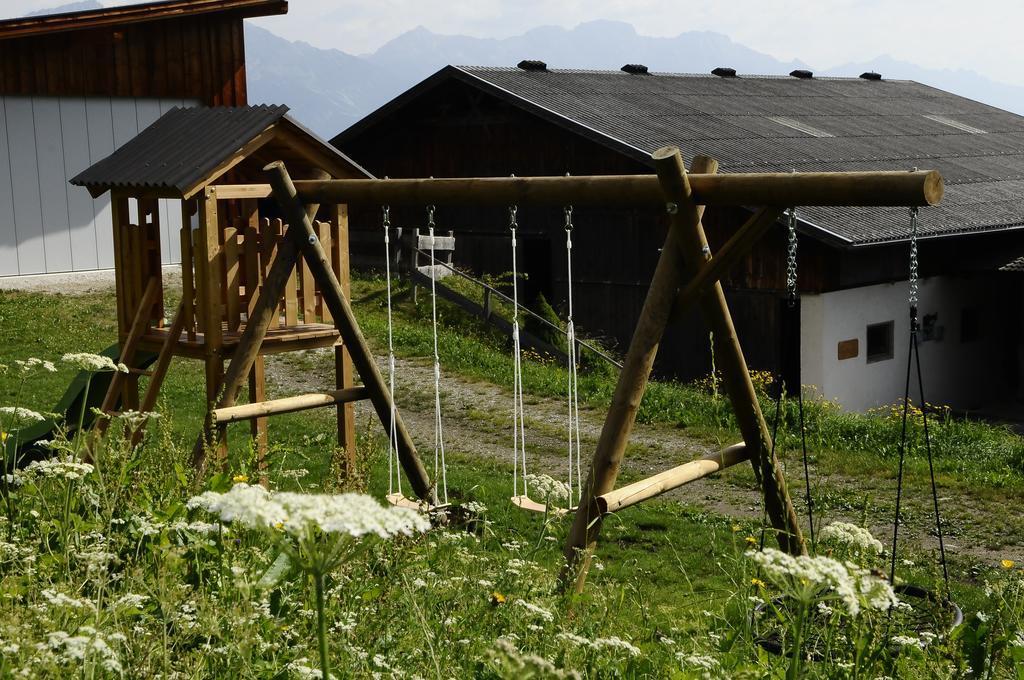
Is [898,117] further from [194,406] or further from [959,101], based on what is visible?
[194,406]

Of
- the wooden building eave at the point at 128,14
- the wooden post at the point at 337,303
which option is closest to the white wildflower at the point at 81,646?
the wooden post at the point at 337,303

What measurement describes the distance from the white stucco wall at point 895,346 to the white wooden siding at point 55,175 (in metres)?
9.91

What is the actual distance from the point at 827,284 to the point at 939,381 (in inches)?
175

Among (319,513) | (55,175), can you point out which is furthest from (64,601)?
(55,175)

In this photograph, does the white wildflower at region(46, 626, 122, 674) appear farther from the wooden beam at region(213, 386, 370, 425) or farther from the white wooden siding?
the white wooden siding

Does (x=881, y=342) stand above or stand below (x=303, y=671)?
below

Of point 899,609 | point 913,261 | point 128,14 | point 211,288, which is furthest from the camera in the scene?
point 128,14

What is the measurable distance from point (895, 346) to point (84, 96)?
1333 centimetres

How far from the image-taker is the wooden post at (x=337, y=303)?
21.9 ft

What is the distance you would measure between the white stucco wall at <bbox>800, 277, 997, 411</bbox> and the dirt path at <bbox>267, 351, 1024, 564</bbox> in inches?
219

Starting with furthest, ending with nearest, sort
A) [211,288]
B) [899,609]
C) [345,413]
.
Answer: [345,413] → [211,288] → [899,609]

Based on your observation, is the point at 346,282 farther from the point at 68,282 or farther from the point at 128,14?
the point at 128,14

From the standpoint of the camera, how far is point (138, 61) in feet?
60.8

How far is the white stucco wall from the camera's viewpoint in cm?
1708
